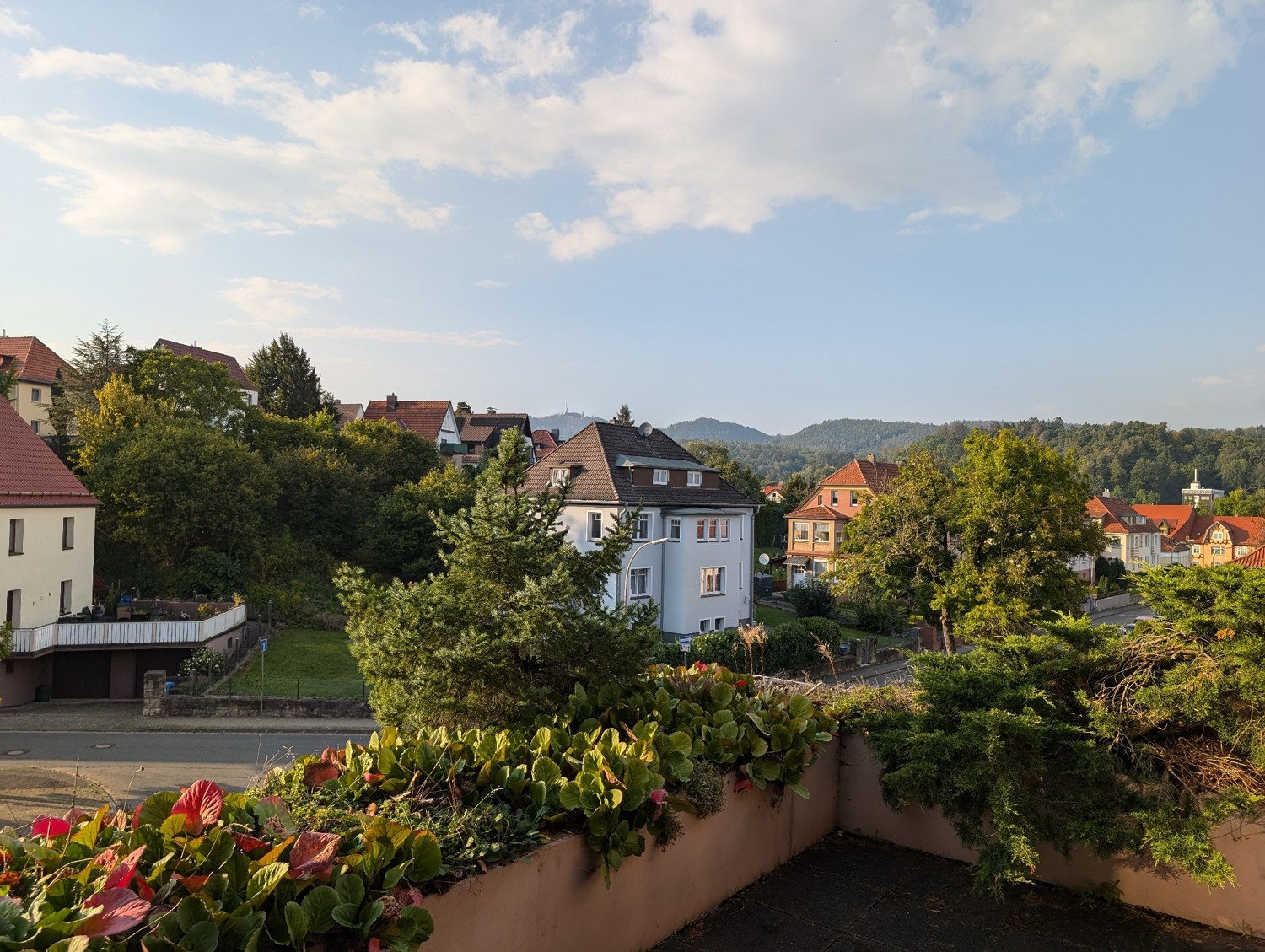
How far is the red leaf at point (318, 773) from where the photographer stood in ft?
18.7

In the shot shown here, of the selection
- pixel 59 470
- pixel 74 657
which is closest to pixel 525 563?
pixel 74 657

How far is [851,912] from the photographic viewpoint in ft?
24.3

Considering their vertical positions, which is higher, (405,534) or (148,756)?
(405,534)

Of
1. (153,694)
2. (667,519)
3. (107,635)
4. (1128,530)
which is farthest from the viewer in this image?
(1128,530)

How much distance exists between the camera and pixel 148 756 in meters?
20.6

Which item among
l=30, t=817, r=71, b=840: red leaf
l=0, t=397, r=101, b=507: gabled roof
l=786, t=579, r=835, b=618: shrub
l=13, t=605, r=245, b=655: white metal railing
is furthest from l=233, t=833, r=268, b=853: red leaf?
l=786, t=579, r=835, b=618: shrub

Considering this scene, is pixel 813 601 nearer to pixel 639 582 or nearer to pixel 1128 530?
pixel 639 582

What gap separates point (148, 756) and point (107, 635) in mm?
8227

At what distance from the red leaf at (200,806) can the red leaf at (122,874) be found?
0.53 m

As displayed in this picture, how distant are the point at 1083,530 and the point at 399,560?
31.2 m

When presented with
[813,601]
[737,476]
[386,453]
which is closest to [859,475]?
[737,476]

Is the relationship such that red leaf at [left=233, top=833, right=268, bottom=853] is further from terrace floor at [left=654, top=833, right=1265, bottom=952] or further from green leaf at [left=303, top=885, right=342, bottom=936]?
terrace floor at [left=654, top=833, right=1265, bottom=952]

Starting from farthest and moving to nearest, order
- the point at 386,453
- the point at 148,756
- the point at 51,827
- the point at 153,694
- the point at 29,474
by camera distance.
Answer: the point at 386,453
the point at 29,474
the point at 153,694
the point at 148,756
the point at 51,827

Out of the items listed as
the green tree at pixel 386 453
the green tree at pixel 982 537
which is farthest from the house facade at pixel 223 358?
the green tree at pixel 982 537
